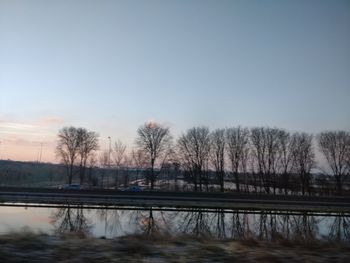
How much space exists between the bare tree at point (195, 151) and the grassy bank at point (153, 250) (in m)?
77.8

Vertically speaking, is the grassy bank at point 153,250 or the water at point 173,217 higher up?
the grassy bank at point 153,250

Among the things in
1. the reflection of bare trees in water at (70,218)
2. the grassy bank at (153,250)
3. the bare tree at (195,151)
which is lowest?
the reflection of bare trees in water at (70,218)

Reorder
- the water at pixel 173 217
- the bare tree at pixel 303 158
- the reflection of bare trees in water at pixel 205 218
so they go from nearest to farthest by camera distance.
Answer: the water at pixel 173 217 < the reflection of bare trees in water at pixel 205 218 < the bare tree at pixel 303 158

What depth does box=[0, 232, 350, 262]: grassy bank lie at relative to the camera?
7273 millimetres

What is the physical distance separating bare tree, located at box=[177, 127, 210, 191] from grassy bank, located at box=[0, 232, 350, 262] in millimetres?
77763

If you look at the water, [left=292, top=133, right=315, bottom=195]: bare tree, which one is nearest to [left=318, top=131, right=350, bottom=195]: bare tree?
[left=292, top=133, right=315, bottom=195]: bare tree

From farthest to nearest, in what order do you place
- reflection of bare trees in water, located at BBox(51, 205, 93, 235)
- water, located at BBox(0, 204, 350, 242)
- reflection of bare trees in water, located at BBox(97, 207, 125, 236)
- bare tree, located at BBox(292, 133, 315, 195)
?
bare tree, located at BBox(292, 133, 315, 195) → water, located at BBox(0, 204, 350, 242) → reflection of bare trees in water, located at BBox(51, 205, 93, 235) → reflection of bare trees in water, located at BBox(97, 207, 125, 236)

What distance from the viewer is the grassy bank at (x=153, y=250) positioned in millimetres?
7273

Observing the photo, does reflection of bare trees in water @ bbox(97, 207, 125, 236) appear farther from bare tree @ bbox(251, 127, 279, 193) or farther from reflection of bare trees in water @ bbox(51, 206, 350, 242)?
bare tree @ bbox(251, 127, 279, 193)

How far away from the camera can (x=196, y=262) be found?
→ 7.23m

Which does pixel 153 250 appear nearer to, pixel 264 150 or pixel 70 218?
pixel 70 218

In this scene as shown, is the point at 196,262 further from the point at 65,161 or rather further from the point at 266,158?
the point at 65,161

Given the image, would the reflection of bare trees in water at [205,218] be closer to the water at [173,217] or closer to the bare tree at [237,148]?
the water at [173,217]

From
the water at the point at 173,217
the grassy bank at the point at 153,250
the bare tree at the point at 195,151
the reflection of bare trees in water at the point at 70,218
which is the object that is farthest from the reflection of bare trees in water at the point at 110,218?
the bare tree at the point at 195,151
